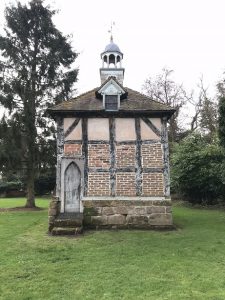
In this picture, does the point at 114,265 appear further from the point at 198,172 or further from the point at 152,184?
the point at 198,172

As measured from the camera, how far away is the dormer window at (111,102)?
40.3 feet

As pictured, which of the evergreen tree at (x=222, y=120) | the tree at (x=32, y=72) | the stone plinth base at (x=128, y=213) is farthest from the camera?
the tree at (x=32, y=72)

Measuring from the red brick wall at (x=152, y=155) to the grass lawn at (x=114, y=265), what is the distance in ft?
7.73

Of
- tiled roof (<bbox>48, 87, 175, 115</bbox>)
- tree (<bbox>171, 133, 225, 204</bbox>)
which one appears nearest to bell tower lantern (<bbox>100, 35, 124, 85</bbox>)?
tiled roof (<bbox>48, 87, 175, 115</bbox>)

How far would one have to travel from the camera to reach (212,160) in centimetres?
1997

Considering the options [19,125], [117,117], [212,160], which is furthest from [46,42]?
[212,160]

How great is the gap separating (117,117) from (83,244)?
4.91 m

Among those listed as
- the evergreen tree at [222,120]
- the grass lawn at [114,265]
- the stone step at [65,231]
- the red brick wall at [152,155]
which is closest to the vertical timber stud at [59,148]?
the stone step at [65,231]

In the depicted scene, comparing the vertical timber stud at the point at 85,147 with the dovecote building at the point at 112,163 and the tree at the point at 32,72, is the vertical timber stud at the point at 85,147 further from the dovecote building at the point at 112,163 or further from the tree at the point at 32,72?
the tree at the point at 32,72

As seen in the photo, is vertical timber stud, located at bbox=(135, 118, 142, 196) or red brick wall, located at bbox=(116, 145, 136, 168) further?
red brick wall, located at bbox=(116, 145, 136, 168)

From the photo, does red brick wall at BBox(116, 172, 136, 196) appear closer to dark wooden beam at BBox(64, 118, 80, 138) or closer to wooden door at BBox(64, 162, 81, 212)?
wooden door at BBox(64, 162, 81, 212)

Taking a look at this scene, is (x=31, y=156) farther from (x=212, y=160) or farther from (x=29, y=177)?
(x=212, y=160)

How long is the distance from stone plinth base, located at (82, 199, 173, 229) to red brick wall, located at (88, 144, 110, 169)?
48.2 inches

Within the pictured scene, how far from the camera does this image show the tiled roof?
12008mm
